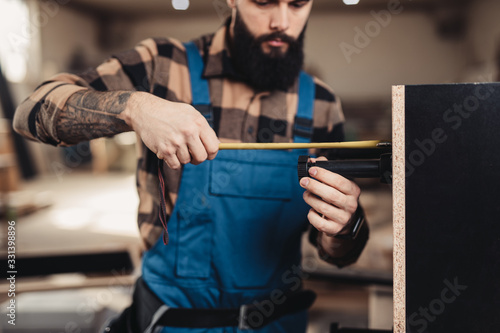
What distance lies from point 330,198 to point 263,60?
1.63ft

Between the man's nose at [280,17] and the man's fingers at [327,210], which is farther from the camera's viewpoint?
the man's nose at [280,17]

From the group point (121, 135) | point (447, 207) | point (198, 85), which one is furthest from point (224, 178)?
point (121, 135)

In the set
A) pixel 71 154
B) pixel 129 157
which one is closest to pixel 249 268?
pixel 129 157

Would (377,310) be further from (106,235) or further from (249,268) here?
(106,235)

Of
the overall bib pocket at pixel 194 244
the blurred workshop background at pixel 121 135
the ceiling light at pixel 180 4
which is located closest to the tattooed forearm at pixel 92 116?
the overall bib pocket at pixel 194 244

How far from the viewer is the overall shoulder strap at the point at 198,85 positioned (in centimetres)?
112

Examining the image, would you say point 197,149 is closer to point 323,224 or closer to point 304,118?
point 323,224

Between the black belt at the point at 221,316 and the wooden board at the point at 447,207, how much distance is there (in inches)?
17.8

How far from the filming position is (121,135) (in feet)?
29.1

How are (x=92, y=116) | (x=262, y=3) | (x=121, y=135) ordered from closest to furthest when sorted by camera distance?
(x=92, y=116), (x=262, y=3), (x=121, y=135)

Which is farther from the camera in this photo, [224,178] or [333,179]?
[224,178]

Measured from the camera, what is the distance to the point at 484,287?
0.70 m

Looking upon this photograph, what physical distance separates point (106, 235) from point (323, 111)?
3.25 m

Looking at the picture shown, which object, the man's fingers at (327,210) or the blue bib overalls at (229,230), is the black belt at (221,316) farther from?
the man's fingers at (327,210)
